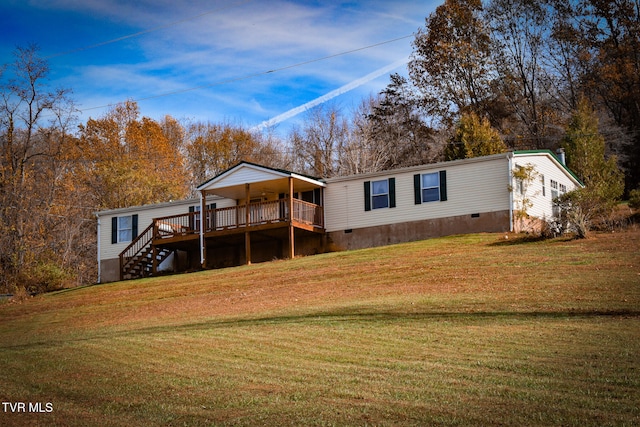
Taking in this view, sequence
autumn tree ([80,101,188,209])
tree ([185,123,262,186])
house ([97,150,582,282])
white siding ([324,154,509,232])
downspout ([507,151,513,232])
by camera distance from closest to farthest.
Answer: downspout ([507,151,513,232]), white siding ([324,154,509,232]), house ([97,150,582,282]), autumn tree ([80,101,188,209]), tree ([185,123,262,186])

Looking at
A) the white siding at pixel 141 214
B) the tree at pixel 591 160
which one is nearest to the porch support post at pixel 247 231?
the white siding at pixel 141 214

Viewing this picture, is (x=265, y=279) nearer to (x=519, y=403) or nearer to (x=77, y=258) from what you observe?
(x=519, y=403)

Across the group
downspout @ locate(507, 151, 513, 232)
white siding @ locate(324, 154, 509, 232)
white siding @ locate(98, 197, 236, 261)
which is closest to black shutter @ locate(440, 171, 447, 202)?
white siding @ locate(324, 154, 509, 232)

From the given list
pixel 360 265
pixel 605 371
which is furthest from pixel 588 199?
pixel 605 371

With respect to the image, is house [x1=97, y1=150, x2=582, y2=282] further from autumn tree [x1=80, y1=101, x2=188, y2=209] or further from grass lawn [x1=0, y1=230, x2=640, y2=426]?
autumn tree [x1=80, y1=101, x2=188, y2=209]

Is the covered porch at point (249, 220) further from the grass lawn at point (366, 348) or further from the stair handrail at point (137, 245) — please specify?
the grass lawn at point (366, 348)

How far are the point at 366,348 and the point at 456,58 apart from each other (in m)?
36.5

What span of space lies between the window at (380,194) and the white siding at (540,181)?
16.7 ft

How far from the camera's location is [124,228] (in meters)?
37.0

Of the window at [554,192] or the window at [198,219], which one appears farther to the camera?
the window at [198,219]

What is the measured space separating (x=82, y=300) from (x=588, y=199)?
18945mm

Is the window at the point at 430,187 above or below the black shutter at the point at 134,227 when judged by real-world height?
above

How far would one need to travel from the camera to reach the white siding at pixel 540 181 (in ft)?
94.8

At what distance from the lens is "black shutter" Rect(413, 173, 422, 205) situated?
30047 mm
